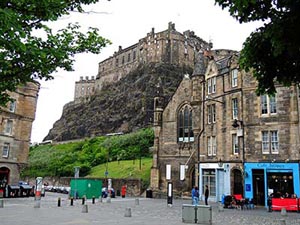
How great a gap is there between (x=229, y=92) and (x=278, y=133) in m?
6.32

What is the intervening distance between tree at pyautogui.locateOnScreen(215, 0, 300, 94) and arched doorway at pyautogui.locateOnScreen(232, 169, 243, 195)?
1975 centimetres

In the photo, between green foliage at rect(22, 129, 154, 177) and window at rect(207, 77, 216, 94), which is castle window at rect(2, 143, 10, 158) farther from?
window at rect(207, 77, 216, 94)

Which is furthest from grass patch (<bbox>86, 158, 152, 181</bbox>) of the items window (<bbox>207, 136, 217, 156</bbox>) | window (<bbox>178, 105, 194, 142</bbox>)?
window (<bbox>207, 136, 217, 156</bbox>)

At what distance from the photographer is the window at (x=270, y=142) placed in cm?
2731

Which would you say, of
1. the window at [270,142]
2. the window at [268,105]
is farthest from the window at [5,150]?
the window at [268,105]

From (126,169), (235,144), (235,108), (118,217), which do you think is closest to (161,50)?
(126,169)

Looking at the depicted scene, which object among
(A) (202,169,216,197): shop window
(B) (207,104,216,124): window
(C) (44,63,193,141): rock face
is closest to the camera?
(A) (202,169,216,197): shop window

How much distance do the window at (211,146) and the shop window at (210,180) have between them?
1762 mm

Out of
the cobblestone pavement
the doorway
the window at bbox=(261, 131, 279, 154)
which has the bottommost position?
the cobblestone pavement

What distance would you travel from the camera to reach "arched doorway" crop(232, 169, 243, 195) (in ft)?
96.6

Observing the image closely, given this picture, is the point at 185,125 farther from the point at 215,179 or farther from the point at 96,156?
the point at 96,156

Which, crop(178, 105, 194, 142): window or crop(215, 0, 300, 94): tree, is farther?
crop(178, 105, 194, 142): window

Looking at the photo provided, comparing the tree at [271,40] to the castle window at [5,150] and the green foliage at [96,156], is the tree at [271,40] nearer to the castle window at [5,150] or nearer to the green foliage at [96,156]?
the castle window at [5,150]

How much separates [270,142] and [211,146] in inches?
264
